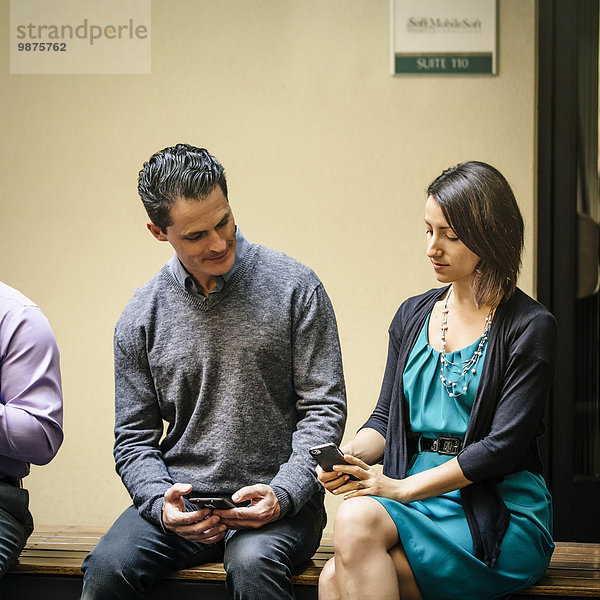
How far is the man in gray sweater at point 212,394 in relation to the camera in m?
2.20

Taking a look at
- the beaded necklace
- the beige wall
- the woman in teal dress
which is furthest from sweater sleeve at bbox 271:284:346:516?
the beige wall

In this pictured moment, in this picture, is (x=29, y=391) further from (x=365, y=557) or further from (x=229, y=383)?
(x=365, y=557)

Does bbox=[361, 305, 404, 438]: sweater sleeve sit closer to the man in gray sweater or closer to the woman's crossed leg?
the man in gray sweater

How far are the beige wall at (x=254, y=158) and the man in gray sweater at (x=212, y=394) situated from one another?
1.12 metres

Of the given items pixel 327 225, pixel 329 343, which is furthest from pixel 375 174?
pixel 329 343

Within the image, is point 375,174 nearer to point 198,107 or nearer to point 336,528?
point 198,107

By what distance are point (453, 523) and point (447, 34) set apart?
2185 mm

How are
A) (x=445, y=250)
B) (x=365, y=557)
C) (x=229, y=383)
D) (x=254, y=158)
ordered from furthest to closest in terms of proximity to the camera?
(x=254, y=158), (x=229, y=383), (x=445, y=250), (x=365, y=557)

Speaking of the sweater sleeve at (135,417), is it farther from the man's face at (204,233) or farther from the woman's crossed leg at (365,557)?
the woman's crossed leg at (365,557)

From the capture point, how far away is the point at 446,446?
2211mm

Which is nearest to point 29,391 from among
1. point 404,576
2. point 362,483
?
point 362,483

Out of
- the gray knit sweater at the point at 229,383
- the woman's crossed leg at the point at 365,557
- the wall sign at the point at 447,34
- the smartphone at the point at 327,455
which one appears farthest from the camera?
the wall sign at the point at 447,34

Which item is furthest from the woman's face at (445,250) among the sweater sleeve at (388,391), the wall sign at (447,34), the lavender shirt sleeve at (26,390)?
the wall sign at (447,34)

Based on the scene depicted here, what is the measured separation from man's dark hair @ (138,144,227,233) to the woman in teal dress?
62 cm
